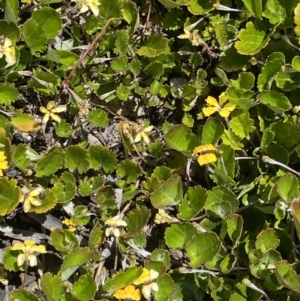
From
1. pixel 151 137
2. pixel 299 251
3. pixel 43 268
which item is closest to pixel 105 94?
pixel 151 137

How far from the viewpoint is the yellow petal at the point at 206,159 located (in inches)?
108

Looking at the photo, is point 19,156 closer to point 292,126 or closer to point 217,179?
point 217,179

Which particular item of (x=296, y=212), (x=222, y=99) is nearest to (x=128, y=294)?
(x=296, y=212)

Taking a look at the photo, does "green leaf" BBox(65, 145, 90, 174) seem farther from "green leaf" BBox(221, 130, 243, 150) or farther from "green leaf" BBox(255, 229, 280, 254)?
"green leaf" BBox(255, 229, 280, 254)

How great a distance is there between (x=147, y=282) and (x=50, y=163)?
Result: 680mm

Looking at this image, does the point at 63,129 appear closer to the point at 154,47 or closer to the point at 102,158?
the point at 102,158

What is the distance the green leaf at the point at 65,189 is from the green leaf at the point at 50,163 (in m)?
0.05

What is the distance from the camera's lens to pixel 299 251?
2.78 metres

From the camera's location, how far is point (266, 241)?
2.73 meters

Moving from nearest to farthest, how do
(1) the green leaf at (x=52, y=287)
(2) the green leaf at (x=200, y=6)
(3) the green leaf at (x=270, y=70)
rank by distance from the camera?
(1) the green leaf at (x=52, y=287) → (3) the green leaf at (x=270, y=70) → (2) the green leaf at (x=200, y=6)

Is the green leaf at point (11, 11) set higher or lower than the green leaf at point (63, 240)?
higher

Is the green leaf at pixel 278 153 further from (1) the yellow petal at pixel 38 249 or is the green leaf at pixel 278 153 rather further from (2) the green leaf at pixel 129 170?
(1) the yellow petal at pixel 38 249

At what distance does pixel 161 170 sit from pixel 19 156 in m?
0.63

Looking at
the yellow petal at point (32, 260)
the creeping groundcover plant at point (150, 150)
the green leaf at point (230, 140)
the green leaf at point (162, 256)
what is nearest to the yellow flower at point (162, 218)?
the creeping groundcover plant at point (150, 150)
